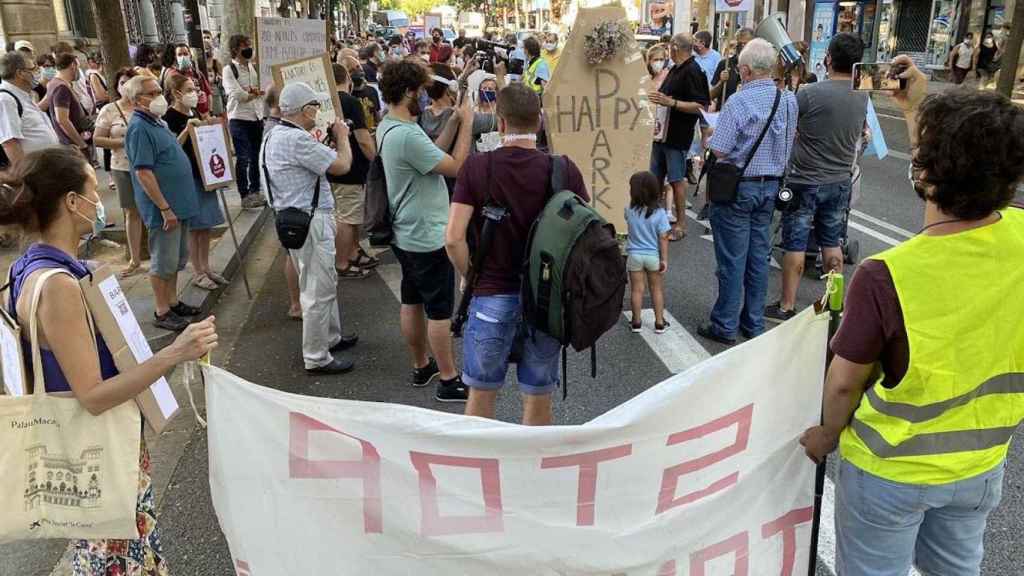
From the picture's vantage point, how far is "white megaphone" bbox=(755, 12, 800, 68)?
238 inches

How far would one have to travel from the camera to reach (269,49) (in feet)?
A: 21.4

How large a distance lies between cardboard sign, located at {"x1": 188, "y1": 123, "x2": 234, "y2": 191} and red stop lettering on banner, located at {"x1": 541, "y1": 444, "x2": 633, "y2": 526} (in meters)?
4.78

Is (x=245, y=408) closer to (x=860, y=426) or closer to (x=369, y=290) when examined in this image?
(x=860, y=426)

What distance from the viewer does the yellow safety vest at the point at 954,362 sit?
5.55 ft

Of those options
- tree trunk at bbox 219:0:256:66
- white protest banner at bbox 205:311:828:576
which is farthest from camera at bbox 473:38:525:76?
white protest banner at bbox 205:311:828:576

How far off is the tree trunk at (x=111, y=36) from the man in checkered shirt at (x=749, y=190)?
19.7 ft

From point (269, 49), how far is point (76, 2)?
Answer: 1379 centimetres

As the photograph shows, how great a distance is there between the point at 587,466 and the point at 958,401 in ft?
3.15

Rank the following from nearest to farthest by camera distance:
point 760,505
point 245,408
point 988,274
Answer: point 988,274 < point 245,408 < point 760,505

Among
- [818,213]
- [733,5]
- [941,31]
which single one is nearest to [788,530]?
[818,213]

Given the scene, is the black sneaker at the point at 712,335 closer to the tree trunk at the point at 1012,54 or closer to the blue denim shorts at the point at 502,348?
the blue denim shorts at the point at 502,348

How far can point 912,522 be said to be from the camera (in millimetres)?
1872

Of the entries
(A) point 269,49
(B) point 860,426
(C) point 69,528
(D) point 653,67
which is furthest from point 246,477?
(D) point 653,67

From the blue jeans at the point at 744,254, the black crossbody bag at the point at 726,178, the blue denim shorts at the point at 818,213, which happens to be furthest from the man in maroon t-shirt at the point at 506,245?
the blue denim shorts at the point at 818,213
